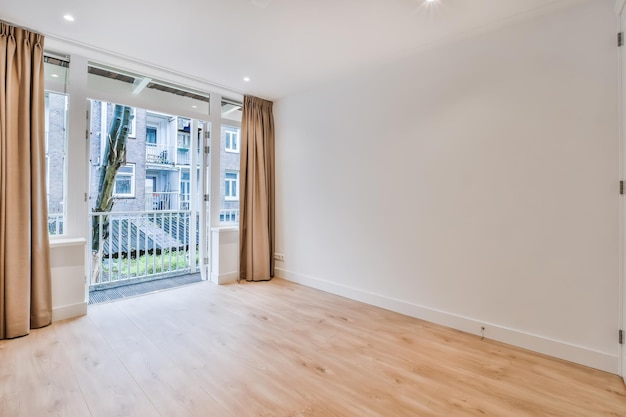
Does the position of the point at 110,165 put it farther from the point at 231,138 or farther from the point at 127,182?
the point at 231,138

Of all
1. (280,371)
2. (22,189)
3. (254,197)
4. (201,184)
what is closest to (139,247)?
(201,184)

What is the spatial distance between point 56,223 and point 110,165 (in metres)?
1.36

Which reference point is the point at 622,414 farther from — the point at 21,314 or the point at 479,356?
the point at 21,314

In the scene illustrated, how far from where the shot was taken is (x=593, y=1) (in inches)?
84.7

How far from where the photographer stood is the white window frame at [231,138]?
459 centimetres

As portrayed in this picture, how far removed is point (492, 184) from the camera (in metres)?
2.58

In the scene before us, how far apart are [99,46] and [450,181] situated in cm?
363

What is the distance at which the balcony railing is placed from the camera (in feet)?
18.2

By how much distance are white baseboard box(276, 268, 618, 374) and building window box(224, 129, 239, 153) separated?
2.42m

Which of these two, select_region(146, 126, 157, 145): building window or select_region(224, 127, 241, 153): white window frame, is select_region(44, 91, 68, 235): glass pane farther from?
select_region(146, 126, 157, 145): building window

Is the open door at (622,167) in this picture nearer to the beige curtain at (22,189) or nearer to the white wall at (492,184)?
the white wall at (492,184)

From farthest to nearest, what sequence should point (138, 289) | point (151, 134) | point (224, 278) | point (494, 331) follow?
point (151, 134), point (224, 278), point (138, 289), point (494, 331)

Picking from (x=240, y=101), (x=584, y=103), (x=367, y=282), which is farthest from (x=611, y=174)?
(x=240, y=101)

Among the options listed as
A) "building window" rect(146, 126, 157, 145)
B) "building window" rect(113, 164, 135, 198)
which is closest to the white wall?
"building window" rect(113, 164, 135, 198)
